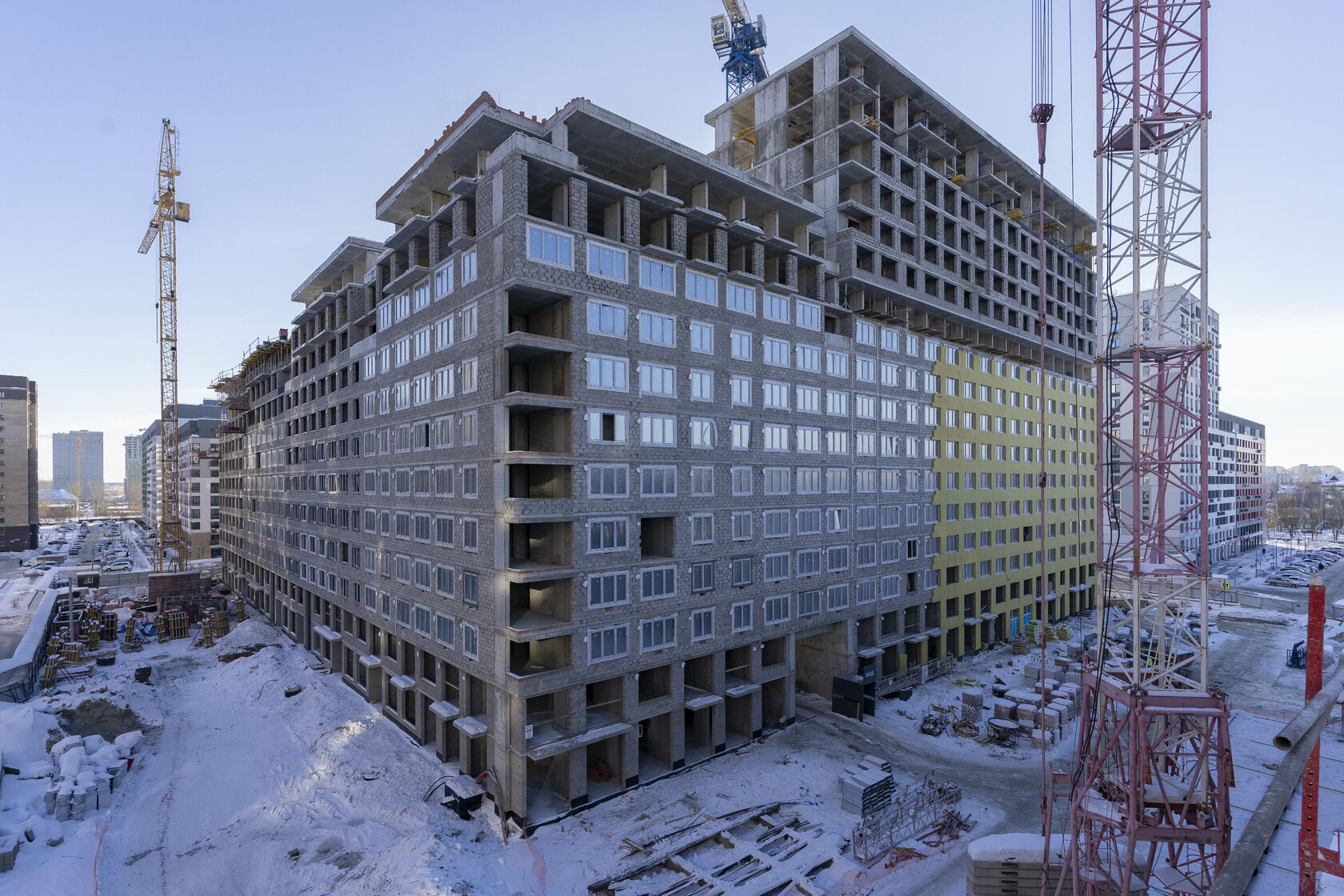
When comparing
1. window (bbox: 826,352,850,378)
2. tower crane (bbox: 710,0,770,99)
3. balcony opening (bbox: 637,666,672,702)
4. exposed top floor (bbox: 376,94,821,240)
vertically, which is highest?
tower crane (bbox: 710,0,770,99)

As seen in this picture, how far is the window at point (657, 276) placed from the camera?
35781mm

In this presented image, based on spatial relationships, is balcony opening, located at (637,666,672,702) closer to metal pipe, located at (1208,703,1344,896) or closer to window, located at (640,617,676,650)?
window, located at (640,617,676,650)

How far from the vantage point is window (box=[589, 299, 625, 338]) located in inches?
1319

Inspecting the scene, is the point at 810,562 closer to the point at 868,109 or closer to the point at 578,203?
the point at 578,203

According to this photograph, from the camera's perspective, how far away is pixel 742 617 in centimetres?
3934

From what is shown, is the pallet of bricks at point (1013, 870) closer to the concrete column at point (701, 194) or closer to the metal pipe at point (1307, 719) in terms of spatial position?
the metal pipe at point (1307, 719)

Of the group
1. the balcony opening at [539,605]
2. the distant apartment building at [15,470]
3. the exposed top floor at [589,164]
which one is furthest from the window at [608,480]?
the distant apartment building at [15,470]

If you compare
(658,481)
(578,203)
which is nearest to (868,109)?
(578,203)

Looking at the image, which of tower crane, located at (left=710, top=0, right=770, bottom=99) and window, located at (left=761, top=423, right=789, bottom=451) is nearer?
window, located at (left=761, top=423, right=789, bottom=451)

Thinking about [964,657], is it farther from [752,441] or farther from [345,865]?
[345,865]

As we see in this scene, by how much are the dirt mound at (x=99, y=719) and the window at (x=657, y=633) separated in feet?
109

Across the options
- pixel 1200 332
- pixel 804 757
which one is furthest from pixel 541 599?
pixel 1200 332

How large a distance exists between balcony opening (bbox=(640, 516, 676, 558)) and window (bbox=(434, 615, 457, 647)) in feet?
35.4

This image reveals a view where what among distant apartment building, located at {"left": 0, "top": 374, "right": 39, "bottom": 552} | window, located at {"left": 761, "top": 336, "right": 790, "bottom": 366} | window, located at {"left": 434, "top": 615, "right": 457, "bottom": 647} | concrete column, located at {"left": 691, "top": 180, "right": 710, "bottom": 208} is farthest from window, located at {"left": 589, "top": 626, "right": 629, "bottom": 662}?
distant apartment building, located at {"left": 0, "top": 374, "right": 39, "bottom": 552}
